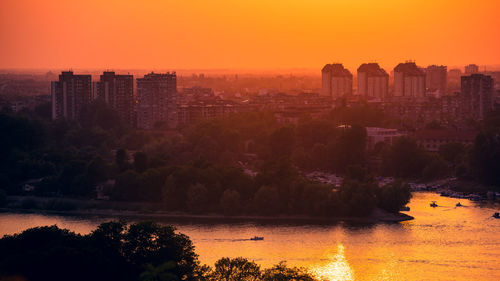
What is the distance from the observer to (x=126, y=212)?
14969 mm

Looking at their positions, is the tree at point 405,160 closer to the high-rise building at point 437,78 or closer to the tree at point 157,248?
the tree at point 157,248

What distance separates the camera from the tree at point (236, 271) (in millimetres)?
8297

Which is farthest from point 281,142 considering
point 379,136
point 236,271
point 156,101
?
point 236,271

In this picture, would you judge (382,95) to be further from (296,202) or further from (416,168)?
(296,202)

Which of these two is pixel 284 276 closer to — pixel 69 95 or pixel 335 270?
pixel 335 270

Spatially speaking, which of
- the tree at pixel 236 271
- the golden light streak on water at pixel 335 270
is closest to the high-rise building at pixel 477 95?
the golden light streak on water at pixel 335 270

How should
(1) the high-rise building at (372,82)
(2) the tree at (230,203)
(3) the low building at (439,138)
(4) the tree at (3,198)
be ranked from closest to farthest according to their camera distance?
(2) the tree at (230,203) < (4) the tree at (3,198) < (3) the low building at (439,138) < (1) the high-rise building at (372,82)

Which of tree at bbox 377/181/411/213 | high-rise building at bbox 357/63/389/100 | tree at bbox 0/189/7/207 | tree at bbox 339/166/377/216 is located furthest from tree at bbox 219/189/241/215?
high-rise building at bbox 357/63/389/100

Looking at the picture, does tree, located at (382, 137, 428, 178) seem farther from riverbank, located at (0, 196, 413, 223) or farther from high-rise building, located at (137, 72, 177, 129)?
high-rise building, located at (137, 72, 177, 129)

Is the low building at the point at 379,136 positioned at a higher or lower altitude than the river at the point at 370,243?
higher

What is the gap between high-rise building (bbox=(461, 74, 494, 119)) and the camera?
94.2 feet

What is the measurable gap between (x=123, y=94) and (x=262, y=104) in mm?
5285

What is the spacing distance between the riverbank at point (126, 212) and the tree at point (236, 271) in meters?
5.58

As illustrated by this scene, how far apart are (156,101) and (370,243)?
15424mm
